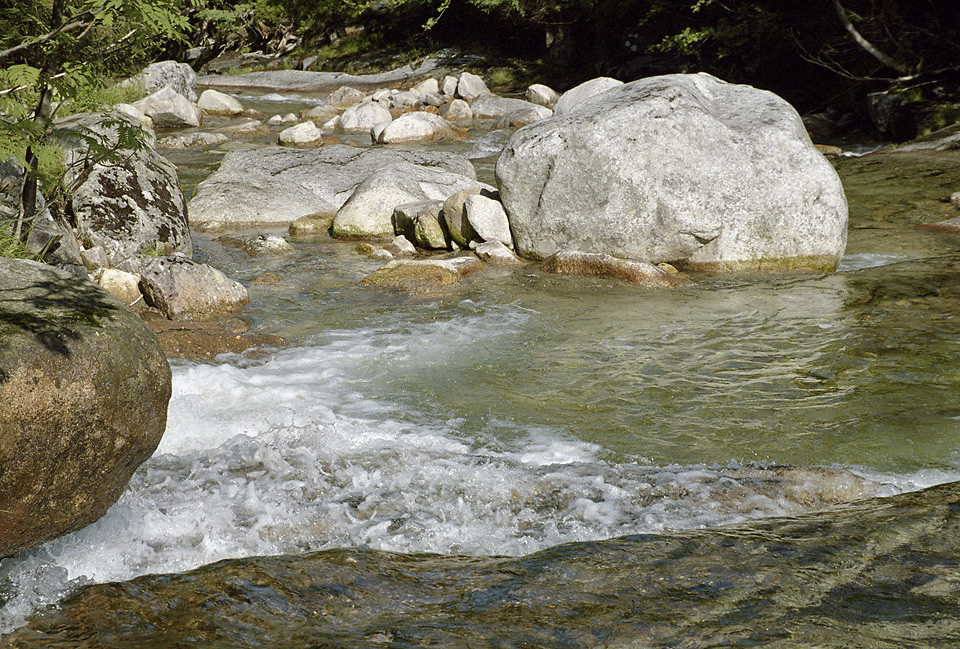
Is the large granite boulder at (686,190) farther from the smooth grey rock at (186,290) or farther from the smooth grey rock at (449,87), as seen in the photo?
the smooth grey rock at (449,87)

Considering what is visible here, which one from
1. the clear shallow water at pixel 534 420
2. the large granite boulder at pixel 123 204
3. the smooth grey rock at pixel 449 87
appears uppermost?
the smooth grey rock at pixel 449 87

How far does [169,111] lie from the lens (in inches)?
714

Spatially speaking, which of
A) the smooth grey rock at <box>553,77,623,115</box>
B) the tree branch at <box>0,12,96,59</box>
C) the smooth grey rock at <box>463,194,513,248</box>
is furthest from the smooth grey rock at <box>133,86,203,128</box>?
the tree branch at <box>0,12,96,59</box>

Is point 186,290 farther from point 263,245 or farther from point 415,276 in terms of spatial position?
point 263,245

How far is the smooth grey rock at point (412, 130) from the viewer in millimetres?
15984

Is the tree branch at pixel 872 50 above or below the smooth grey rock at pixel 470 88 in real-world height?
above

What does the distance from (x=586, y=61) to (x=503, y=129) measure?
9.13m

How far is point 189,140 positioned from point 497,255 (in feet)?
33.2

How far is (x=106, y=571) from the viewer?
2834mm

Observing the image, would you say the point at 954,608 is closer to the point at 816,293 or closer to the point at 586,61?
the point at 816,293

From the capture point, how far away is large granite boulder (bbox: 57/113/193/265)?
7301 millimetres

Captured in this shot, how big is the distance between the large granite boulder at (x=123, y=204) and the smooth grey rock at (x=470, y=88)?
15744 mm

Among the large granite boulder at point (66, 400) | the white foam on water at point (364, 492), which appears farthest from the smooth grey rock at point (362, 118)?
the large granite boulder at point (66, 400)

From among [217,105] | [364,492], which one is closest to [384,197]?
[364,492]
